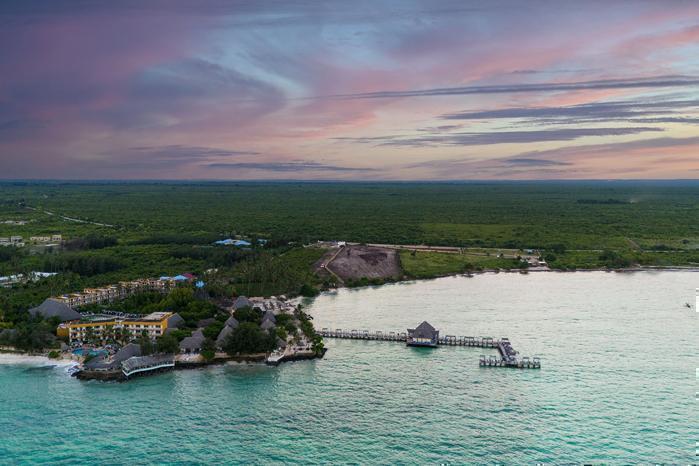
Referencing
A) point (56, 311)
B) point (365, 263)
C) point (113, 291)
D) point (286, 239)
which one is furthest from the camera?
point (286, 239)

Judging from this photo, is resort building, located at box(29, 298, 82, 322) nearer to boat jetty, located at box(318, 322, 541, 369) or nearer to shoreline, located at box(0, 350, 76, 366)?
shoreline, located at box(0, 350, 76, 366)

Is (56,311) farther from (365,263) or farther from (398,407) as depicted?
(365,263)

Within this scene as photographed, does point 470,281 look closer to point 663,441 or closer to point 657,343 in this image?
point 657,343

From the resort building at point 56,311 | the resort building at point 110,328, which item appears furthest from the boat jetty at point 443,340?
the resort building at point 56,311

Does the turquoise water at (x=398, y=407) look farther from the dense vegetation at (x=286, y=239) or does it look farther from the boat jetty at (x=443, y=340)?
the dense vegetation at (x=286, y=239)

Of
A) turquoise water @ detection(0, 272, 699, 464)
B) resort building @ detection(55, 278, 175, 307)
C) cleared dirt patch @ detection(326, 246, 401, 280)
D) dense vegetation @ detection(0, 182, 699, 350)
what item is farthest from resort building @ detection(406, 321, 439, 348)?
resort building @ detection(55, 278, 175, 307)

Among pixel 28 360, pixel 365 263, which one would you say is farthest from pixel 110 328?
pixel 365 263

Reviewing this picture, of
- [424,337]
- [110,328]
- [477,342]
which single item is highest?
[110,328]
